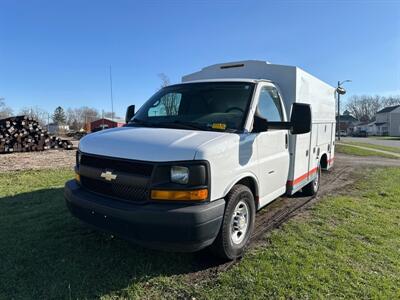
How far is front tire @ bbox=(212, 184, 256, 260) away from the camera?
342cm

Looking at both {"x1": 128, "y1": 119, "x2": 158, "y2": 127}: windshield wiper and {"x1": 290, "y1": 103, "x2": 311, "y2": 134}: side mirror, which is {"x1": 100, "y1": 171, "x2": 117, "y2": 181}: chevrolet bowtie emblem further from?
{"x1": 290, "y1": 103, "x2": 311, "y2": 134}: side mirror

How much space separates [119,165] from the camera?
3.29 m

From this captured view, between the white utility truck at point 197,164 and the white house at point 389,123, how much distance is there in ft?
298

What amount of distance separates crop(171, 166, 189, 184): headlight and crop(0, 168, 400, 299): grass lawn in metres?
1.14

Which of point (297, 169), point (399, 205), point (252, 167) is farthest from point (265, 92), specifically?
point (399, 205)

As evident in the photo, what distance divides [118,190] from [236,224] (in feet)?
4.91

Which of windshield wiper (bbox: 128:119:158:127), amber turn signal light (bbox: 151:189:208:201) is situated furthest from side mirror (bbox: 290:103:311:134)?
windshield wiper (bbox: 128:119:158:127)

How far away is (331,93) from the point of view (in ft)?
28.1

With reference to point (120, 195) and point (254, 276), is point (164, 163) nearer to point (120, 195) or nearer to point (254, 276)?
point (120, 195)

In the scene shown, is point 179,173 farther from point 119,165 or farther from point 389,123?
point 389,123

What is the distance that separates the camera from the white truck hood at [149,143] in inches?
119

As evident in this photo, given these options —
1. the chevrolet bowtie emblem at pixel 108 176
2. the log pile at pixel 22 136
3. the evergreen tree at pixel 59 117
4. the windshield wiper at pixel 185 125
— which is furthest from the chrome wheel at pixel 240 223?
the evergreen tree at pixel 59 117

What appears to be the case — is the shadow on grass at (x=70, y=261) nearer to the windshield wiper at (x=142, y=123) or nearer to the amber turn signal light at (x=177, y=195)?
the amber turn signal light at (x=177, y=195)

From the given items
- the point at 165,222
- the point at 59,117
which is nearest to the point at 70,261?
the point at 165,222
